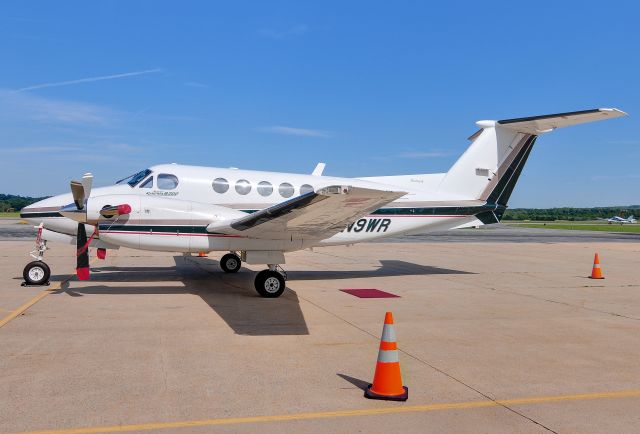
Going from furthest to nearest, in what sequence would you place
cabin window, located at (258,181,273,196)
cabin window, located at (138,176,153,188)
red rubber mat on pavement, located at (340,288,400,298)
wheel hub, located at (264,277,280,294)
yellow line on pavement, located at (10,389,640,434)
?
cabin window, located at (258,181,273,196), cabin window, located at (138,176,153,188), red rubber mat on pavement, located at (340,288,400,298), wheel hub, located at (264,277,280,294), yellow line on pavement, located at (10,389,640,434)

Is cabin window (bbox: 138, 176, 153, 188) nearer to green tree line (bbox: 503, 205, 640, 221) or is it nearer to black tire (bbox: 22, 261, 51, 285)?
black tire (bbox: 22, 261, 51, 285)

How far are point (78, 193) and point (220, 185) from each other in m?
3.44

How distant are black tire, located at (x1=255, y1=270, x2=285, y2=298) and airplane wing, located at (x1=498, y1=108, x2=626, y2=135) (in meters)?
8.40

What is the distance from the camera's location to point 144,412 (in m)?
4.63

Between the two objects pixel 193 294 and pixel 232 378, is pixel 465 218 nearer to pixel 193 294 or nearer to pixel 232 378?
pixel 193 294

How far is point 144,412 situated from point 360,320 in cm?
495

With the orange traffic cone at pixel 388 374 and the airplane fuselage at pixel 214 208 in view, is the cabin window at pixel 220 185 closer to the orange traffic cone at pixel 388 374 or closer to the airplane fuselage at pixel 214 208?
the airplane fuselage at pixel 214 208

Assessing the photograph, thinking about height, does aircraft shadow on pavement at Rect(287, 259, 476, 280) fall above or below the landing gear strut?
below

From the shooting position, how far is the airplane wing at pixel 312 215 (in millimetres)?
7938

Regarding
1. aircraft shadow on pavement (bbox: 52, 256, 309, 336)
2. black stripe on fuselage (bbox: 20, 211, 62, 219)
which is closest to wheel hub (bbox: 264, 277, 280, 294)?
aircraft shadow on pavement (bbox: 52, 256, 309, 336)

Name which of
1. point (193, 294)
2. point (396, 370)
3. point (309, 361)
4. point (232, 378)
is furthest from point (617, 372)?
point (193, 294)

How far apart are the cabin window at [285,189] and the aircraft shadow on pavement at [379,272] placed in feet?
8.80

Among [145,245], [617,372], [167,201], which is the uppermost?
[167,201]

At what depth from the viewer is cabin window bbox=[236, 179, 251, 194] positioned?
513 inches
